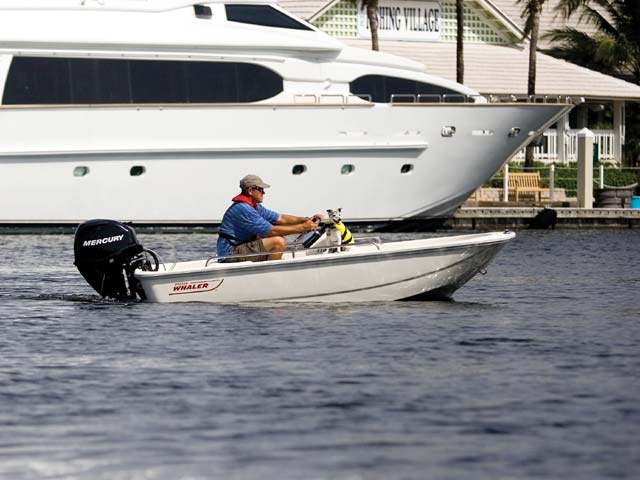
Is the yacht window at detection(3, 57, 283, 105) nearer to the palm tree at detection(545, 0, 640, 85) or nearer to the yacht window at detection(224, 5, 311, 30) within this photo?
the yacht window at detection(224, 5, 311, 30)

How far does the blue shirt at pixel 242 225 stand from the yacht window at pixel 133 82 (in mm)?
12444

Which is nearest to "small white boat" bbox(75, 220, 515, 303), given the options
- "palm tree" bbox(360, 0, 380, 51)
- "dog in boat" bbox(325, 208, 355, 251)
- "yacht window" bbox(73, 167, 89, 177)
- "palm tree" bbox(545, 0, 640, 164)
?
"dog in boat" bbox(325, 208, 355, 251)

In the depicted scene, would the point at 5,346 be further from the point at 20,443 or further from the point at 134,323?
the point at 20,443

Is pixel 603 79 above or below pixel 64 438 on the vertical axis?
above

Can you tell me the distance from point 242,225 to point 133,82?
1279cm

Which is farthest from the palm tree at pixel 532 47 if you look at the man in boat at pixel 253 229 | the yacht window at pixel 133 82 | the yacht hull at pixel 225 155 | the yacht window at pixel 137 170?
the man in boat at pixel 253 229

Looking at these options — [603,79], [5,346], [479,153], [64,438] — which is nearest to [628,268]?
[479,153]

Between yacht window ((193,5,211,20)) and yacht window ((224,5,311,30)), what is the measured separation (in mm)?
361

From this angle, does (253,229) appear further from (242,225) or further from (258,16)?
(258,16)

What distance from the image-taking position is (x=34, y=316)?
17625 mm

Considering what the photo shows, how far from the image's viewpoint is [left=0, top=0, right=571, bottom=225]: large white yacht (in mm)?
29484

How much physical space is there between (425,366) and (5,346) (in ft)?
13.5

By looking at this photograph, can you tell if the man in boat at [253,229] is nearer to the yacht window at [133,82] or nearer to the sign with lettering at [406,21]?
the yacht window at [133,82]

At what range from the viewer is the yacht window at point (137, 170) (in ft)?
99.8
